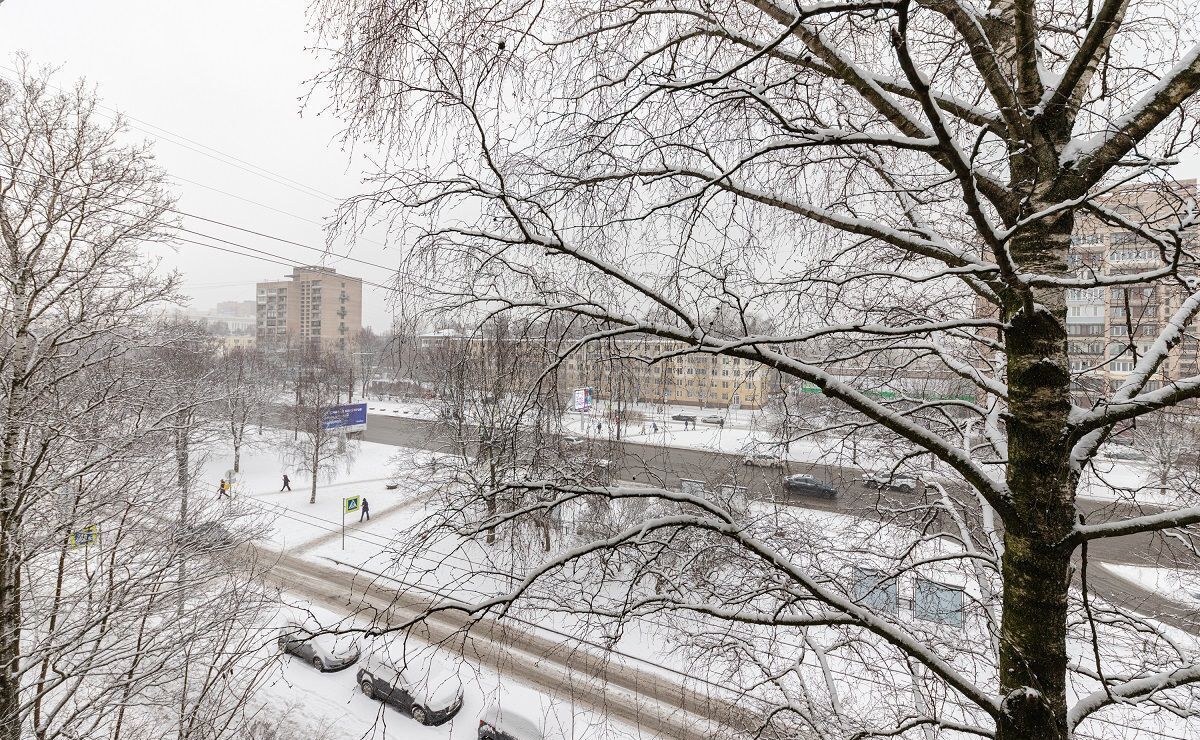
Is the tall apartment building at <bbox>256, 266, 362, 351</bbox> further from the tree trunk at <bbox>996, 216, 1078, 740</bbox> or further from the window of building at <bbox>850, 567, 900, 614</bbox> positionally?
the tree trunk at <bbox>996, 216, 1078, 740</bbox>

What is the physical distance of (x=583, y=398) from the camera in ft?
9.74

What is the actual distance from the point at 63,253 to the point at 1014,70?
8096 mm

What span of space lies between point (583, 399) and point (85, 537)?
23.3ft

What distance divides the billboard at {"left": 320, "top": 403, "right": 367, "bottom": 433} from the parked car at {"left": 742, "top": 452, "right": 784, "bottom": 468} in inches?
865

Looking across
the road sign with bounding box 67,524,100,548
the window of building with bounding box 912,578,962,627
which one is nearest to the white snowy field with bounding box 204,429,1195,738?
the window of building with bounding box 912,578,962,627

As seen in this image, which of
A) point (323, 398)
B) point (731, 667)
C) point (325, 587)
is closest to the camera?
point (731, 667)

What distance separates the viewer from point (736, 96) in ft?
7.01

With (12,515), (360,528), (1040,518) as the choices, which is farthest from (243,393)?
(1040,518)

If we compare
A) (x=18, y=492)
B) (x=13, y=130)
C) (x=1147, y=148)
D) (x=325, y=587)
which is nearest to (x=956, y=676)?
(x=1147, y=148)

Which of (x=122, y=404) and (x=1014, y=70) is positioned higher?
(x=1014, y=70)

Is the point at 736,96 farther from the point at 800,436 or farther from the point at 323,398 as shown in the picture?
the point at 323,398

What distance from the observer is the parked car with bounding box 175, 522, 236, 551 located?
21.4 ft

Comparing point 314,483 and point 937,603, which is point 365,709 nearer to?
point 937,603

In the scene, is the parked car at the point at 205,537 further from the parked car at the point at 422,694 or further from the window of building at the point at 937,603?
the window of building at the point at 937,603
